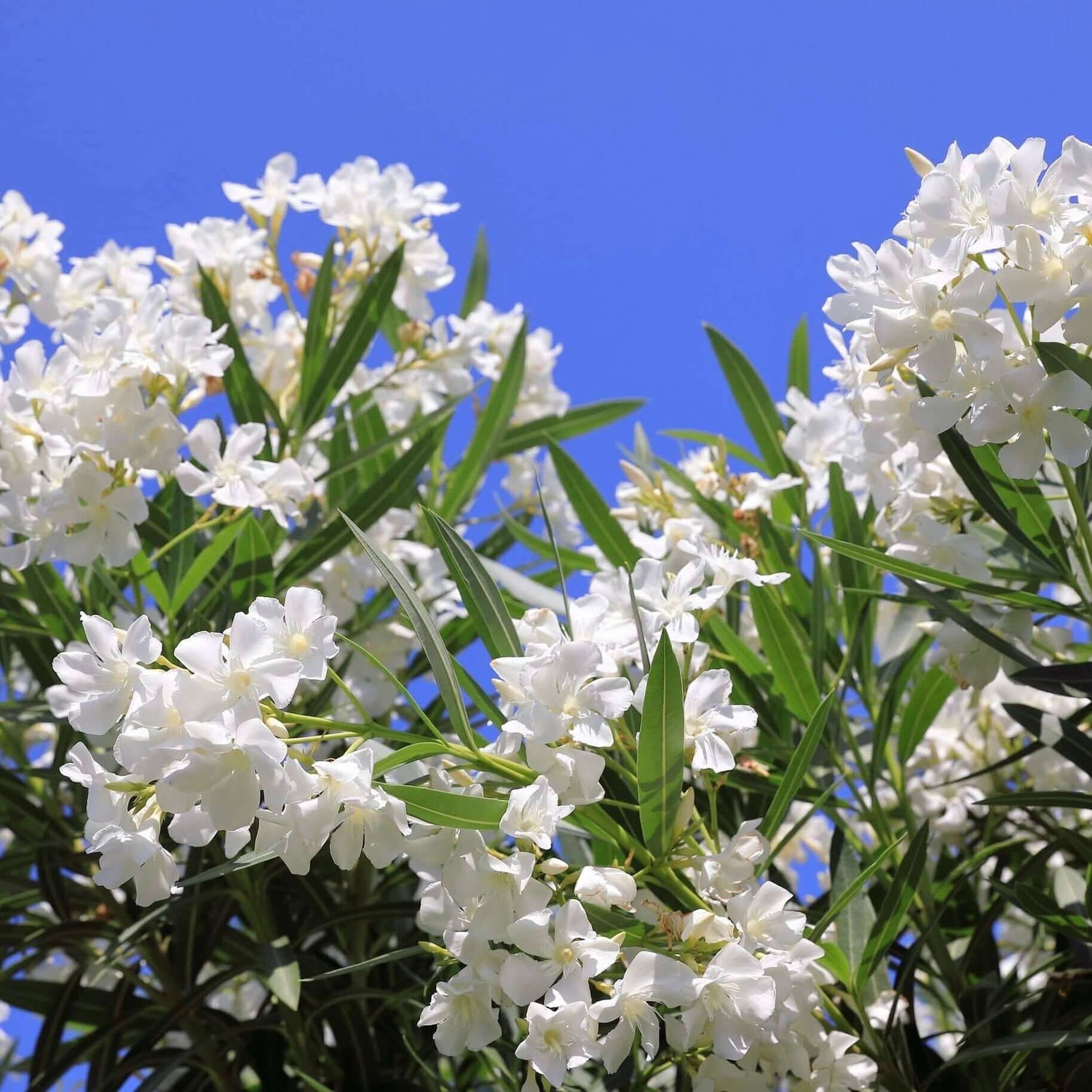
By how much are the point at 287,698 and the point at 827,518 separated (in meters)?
0.90

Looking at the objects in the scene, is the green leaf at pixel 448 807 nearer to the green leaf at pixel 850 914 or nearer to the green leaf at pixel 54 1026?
the green leaf at pixel 850 914

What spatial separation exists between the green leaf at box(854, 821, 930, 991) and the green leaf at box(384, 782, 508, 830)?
0.43 metres

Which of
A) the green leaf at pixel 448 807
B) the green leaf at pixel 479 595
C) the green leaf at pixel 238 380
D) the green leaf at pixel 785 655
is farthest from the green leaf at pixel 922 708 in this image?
the green leaf at pixel 238 380

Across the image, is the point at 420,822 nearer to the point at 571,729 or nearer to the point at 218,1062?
the point at 571,729

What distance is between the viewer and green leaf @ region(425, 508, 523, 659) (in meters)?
1.02

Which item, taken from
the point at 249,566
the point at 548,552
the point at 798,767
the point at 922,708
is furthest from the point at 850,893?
the point at 548,552

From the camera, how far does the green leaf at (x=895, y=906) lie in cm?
110

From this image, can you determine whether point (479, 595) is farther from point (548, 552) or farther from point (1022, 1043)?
point (548, 552)

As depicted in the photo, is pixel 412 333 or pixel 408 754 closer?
Result: pixel 408 754

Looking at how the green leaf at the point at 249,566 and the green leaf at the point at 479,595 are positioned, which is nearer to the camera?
the green leaf at the point at 479,595

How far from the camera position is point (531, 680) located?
36.1 inches

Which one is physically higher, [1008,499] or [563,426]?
[563,426]

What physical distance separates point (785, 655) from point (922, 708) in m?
0.22

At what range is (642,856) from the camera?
992 mm
